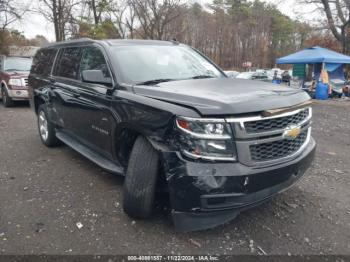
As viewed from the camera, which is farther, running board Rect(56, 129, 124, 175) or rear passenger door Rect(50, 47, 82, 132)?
rear passenger door Rect(50, 47, 82, 132)

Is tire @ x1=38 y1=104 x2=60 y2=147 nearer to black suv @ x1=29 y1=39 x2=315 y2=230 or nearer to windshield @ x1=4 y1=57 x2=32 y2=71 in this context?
black suv @ x1=29 y1=39 x2=315 y2=230

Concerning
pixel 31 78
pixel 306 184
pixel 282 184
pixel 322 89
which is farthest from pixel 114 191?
pixel 322 89

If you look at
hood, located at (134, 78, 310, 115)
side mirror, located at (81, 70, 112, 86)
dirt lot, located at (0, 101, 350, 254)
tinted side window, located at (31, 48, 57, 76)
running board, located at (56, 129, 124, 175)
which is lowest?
dirt lot, located at (0, 101, 350, 254)

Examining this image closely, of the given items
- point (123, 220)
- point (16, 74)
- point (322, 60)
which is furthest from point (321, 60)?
point (123, 220)

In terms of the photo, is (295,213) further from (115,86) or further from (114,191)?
(115,86)

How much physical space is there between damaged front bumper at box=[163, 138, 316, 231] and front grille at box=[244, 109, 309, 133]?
1.06 ft

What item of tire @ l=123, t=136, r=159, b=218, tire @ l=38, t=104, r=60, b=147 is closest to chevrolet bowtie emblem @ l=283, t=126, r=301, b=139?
tire @ l=123, t=136, r=159, b=218

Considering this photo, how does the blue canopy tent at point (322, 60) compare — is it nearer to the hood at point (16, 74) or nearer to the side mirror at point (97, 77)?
the hood at point (16, 74)

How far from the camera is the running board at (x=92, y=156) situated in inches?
144

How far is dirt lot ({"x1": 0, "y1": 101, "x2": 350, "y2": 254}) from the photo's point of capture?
114 inches

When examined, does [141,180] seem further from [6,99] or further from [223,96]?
[6,99]

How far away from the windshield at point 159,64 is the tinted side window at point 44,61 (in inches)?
89.1

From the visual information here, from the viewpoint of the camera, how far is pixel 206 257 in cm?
277

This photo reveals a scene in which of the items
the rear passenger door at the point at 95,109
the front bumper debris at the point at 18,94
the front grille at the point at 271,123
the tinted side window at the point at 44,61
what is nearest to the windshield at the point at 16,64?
the front bumper debris at the point at 18,94
